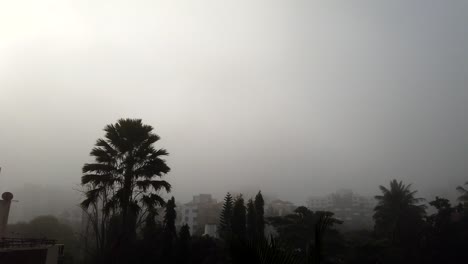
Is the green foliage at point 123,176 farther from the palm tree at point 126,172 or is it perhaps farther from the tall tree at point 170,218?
the tall tree at point 170,218

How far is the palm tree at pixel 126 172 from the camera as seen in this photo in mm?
15094

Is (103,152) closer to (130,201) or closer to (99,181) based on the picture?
(99,181)

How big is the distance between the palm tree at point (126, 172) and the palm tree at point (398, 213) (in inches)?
1634

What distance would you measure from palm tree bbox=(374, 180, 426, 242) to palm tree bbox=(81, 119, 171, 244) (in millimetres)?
41494

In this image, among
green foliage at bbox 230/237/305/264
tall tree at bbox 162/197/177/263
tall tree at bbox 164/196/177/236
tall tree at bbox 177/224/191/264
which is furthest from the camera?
tall tree at bbox 164/196/177/236

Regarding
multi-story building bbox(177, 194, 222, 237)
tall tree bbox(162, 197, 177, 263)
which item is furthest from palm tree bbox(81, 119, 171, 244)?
multi-story building bbox(177, 194, 222, 237)

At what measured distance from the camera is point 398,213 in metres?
52.9

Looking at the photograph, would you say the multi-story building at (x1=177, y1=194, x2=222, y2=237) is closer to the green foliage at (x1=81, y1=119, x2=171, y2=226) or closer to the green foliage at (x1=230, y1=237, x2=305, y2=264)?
the green foliage at (x1=81, y1=119, x2=171, y2=226)

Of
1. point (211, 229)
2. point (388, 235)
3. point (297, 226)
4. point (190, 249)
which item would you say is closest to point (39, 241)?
point (190, 249)

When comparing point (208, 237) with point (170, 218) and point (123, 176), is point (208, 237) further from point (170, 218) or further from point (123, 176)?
point (123, 176)

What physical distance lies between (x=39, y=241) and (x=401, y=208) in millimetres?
50410

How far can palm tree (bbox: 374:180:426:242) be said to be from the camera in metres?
48.8

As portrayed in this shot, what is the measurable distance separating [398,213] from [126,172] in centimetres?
4832

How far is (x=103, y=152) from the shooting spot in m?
15.9
